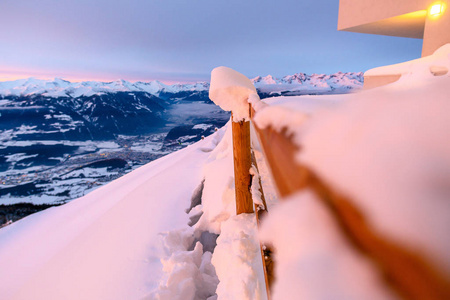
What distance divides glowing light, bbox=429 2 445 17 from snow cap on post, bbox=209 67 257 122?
7.27 m

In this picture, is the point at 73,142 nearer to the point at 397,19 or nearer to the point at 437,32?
the point at 397,19

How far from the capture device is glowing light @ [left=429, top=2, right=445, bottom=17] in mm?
5517

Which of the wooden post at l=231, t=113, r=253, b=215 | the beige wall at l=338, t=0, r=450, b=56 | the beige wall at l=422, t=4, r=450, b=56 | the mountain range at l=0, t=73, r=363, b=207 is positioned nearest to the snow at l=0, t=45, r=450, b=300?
the wooden post at l=231, t=113, r=253, b=215

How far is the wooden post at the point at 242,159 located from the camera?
80.1 inches

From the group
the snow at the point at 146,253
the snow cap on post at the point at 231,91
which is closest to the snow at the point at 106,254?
the snow at the point at 146,253

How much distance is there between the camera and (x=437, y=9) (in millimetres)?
5637

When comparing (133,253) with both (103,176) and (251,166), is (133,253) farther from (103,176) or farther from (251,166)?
(103,176)

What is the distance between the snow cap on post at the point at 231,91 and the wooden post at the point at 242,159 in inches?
4.0

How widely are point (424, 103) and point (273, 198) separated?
1.58 m

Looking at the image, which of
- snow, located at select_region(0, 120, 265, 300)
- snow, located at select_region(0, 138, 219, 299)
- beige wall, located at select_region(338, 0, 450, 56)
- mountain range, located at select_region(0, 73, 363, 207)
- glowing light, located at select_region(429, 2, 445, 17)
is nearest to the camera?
snow, located at select_region(0, 120, 265, 300)

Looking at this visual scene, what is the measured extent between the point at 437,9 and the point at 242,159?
7651mm

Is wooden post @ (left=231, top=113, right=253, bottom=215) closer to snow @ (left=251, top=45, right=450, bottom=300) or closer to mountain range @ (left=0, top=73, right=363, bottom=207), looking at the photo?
snow @ (left=251, top=45, right=450, bottom=300)

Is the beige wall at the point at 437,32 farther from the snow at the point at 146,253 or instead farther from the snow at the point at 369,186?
the snow at the point at 369,186

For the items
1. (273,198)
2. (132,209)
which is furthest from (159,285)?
(132,209)
